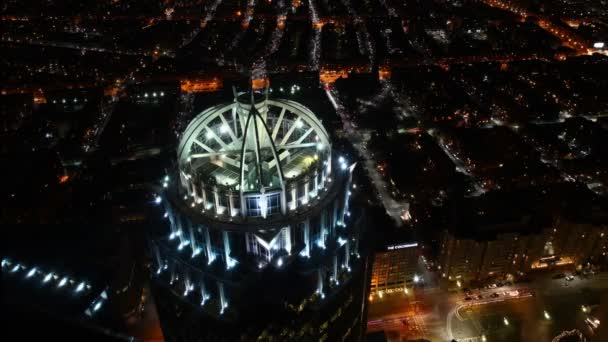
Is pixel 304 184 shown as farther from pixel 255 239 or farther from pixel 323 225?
pixel 255 239

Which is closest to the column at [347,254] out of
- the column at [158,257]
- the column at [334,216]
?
the column at [334,216]

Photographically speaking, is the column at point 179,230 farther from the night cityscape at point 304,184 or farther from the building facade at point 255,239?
the night cityscape at point 304,184

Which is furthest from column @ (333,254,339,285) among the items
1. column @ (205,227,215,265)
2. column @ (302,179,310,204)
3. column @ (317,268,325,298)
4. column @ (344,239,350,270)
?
column @ (205,227,215,265)

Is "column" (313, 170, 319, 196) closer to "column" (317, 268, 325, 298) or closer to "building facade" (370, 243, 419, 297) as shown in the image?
"column" (317, 268, 325, 298)

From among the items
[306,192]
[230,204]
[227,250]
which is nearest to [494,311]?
[306,192]

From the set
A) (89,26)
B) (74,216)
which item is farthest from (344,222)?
(89,26)

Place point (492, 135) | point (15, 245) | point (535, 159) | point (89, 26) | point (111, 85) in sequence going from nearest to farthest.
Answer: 1. point (15, 245)
2. point (535, 159)
3. point (492, 135)
4. point (111, 85)
5. point (89, 26)

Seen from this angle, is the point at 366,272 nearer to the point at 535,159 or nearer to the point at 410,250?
the point at 410,250

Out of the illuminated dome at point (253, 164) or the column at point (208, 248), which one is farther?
the column at point (208, 248)
